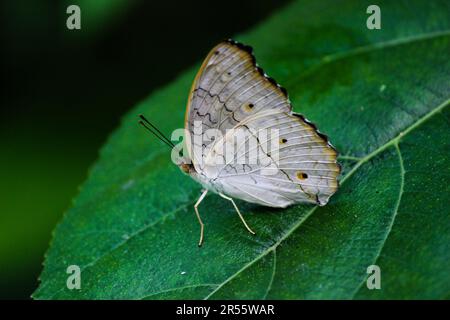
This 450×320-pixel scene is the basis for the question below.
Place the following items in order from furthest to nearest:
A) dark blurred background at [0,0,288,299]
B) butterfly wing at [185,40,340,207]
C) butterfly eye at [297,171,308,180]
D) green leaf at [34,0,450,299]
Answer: dark blurred background at [0,0,288,299] < butterfly eye at [297,171,308,180] < butterfly wing at [185,40,340,207] < green leaf at [34,0,450,299]

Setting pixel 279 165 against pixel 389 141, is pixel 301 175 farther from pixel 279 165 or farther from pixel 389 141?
pixel 389 141

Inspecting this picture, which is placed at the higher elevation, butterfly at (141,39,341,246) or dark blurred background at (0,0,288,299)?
dark blurred background at (0,0,288,299)

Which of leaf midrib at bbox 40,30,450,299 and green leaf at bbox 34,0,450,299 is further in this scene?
leaf midrib at bbox 40,30,450,299

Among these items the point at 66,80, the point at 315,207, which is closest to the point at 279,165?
the point at 315,207

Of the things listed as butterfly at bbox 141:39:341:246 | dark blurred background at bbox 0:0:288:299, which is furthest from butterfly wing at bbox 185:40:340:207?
dark blurred background at bbox 0:0:288:299

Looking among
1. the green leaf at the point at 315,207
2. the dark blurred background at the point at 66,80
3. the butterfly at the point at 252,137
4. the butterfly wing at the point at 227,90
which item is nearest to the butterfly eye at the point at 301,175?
the butterfly at the point at 252,137

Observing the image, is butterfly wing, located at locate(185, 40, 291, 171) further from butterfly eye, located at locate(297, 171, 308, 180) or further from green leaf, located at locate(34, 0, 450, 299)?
green leaf, located at locate(34, 0, 450, 299)

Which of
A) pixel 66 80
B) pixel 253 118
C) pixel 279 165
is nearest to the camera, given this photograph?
pixel 253 118

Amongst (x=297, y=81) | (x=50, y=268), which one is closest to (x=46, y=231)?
(x=50, y=268)
